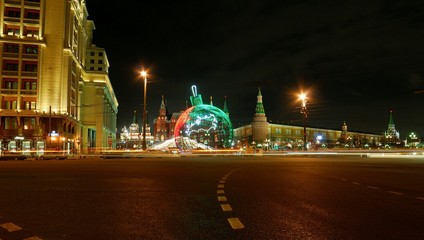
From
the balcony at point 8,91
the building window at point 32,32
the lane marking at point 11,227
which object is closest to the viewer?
the lane marking at point 11,227

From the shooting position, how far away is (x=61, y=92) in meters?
56.2

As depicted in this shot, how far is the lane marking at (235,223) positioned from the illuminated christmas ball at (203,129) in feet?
142

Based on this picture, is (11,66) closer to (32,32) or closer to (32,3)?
(32,32)

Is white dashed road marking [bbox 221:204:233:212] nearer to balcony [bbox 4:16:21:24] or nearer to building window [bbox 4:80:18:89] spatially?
building window [bbox 4:80:18:89]

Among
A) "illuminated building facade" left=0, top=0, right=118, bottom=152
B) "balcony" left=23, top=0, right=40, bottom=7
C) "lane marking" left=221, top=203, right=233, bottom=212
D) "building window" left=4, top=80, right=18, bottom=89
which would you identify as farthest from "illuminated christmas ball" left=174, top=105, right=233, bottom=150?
"lane marking" left=221, top=203, right=233, bottom=212

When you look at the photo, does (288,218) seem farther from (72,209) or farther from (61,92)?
(61,92)

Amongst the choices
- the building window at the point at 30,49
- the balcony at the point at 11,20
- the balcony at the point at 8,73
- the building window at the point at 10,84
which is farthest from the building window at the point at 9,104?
the balcony at the point at 11,20

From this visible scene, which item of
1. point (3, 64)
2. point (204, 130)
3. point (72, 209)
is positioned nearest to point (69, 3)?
point (3, 64)

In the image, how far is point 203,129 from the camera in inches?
2061

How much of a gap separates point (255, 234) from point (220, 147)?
49937 mm

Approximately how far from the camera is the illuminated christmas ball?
166 feet

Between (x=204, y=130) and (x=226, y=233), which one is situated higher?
(x=204, y=130)

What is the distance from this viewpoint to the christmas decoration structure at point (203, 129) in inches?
1994

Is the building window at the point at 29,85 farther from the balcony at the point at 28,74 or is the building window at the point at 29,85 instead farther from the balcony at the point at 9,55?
the balcony at the point at 9,55
